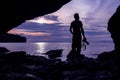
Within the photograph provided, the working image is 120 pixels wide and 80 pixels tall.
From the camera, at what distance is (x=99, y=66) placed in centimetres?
1600

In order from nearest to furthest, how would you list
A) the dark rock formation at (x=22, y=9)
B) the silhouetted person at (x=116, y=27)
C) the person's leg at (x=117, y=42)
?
the dark rock formation at (x=22, y=9) → the person's leg at (x=117, y=42) → the silhouetted person at (x=116, y=27)

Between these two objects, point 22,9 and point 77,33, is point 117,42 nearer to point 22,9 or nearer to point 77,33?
point 77,33

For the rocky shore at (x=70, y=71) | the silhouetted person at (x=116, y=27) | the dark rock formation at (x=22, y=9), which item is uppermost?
the dark rock formation at (x=22, y=9)

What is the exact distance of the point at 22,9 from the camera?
44.1ft

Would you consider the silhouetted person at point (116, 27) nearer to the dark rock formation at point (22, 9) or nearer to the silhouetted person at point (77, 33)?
the silhouetted person at point (77, 33)

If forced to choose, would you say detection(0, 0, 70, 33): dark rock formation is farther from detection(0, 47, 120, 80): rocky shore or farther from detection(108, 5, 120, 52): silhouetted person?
detection(108, 5, 120, 52): silhouetted person

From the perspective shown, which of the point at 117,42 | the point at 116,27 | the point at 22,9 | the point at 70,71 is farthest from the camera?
the point at 116,27

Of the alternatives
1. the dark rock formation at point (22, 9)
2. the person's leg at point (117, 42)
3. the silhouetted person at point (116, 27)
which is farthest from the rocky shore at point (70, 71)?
the dark rock formation at point (22, 9)

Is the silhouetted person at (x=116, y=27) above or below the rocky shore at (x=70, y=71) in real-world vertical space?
above

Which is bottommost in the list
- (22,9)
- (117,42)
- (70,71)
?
(70,71)

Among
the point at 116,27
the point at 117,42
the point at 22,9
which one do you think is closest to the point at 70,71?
the point at 117,42

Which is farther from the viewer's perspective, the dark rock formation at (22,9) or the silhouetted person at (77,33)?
the silhouetted person at (77,33)

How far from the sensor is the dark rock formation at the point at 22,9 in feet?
40.7

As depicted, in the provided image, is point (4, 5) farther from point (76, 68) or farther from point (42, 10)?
point (76, 68)
